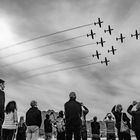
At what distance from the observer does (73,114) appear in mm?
10039

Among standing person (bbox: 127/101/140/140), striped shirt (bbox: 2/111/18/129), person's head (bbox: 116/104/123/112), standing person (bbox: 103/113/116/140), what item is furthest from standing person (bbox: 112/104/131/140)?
striped shirt (bbox: 2/111/18/129)

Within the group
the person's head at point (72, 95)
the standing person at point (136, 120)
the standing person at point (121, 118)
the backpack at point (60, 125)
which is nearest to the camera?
the person's head at point (72, 95)

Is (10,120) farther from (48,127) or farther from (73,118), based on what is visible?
(48,127)

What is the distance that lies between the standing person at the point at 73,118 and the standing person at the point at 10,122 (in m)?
1.74

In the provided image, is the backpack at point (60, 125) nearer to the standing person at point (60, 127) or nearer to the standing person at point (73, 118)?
the standing person at point (60, 127)

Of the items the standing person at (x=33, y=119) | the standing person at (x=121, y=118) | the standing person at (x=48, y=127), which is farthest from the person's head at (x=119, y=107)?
the standing person at (x=48, y=127)

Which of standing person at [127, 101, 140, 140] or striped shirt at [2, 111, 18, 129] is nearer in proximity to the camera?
striped shirt at [2, 111, 18, 129]

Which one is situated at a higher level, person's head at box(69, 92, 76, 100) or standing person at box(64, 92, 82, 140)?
person's head at box(69, 92, 76, 100)

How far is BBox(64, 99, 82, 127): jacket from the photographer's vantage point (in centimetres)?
1001

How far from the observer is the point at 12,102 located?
33.8 ft

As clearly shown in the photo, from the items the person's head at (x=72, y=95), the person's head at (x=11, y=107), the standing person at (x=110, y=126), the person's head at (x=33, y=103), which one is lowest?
the standing person at (x=110, y=126)

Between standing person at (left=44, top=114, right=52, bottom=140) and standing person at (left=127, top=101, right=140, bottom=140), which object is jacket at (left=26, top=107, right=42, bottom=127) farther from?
standing person at (left=44, top=114, right=52, bottom=140)

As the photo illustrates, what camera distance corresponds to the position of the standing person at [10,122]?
10287 mm

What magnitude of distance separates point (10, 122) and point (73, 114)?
6.92 feet
